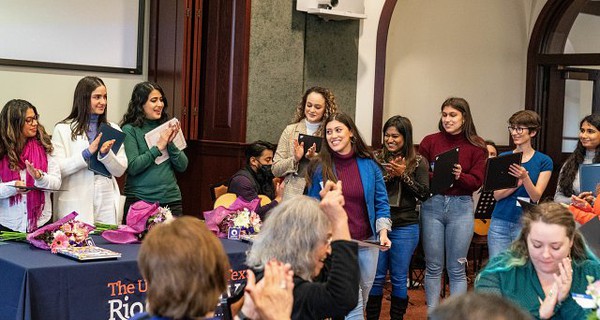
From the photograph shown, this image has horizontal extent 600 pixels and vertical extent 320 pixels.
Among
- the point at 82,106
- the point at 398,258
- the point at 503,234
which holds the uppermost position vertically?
the point at 82,106

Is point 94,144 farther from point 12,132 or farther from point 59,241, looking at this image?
point 59,241

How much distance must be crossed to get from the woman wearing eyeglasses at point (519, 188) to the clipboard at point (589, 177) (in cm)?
34

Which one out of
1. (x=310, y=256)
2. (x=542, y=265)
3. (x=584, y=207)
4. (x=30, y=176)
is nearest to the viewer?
(x=310, y=256)

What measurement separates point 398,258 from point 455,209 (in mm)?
459

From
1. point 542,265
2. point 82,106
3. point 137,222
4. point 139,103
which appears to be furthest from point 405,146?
point 542,265

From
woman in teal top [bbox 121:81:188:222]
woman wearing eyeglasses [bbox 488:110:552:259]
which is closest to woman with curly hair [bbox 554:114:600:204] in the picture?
woman wearing eyeglasses [bbox 488:110:552:259]

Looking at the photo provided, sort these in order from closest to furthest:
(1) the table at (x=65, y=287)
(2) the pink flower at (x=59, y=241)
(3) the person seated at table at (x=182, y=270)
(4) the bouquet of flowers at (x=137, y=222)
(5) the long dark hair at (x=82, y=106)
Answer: (3) the person seated at table at (x=182, y=270)
(1) the table at (x=65, y=287)
(2) the pink flower at (x=59, y=241)
(4) the bouquet of flowers at (x=137, y=222)
(5) the long dark hair at (x=82, y=106)

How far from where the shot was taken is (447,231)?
5.23m

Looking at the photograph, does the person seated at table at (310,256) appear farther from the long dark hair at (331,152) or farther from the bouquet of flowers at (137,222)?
the long dark hair at (331,152)

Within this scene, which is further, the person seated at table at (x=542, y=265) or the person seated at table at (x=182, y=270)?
the person seated at table at (x=542, y=265)

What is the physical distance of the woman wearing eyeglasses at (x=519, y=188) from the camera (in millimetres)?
5199

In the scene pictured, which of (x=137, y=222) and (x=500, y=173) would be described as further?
(x=500, y=173)

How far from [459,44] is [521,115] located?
3.39 metres

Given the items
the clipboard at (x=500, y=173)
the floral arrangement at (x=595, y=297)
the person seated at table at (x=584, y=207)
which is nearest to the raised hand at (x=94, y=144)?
the clipboard at (x=500, y=173)
